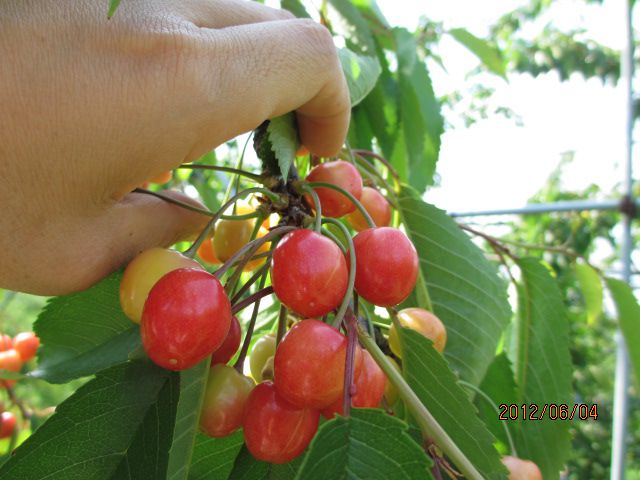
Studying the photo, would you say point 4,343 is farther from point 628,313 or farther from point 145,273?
point 628,313

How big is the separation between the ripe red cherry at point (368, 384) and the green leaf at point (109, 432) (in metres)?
0.22

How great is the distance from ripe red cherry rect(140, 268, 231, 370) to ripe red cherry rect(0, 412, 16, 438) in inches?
64.7

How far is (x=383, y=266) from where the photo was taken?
652mm

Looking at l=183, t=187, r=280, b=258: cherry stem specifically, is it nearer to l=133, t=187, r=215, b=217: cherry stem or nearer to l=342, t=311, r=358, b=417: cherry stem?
l=133, t=187, r=215, b=217: cherry stem

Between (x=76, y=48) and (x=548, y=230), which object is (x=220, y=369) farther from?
(x=548, y=230)

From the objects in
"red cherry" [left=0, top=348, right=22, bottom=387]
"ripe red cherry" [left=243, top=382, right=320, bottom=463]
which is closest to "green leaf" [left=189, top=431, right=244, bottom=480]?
"ripe red cherry" [left=243, top=382, right=320, bottom=463]

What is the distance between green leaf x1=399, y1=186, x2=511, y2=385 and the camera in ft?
3.19

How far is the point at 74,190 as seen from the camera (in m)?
0.69

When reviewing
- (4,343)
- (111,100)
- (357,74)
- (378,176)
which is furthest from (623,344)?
(4,343)

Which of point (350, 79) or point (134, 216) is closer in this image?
point (134, 216)

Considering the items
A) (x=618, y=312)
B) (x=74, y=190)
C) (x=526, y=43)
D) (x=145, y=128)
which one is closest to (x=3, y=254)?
(x=74, y=190)

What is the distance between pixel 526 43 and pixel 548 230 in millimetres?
2116

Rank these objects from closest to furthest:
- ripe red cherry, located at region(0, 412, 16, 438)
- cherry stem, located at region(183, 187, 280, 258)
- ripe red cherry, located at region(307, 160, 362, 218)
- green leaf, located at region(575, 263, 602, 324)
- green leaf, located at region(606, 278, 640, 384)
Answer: cherry stem, located at region(183, 187, 280, 258) → ripe red cherry, located at region(307, 160, 362, 218) → green leaf, located at region(606, 278, 640, 384) → green leaf, located at region(575, 263, 602, 324) → ripe red cherry, located at region(0, 412, 16, 438)

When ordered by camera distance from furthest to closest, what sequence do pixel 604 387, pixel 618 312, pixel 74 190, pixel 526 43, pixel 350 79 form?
pixel 526 43
pixel 604 387
pixel 618 312
pixel 350 79
pixel 74 190
